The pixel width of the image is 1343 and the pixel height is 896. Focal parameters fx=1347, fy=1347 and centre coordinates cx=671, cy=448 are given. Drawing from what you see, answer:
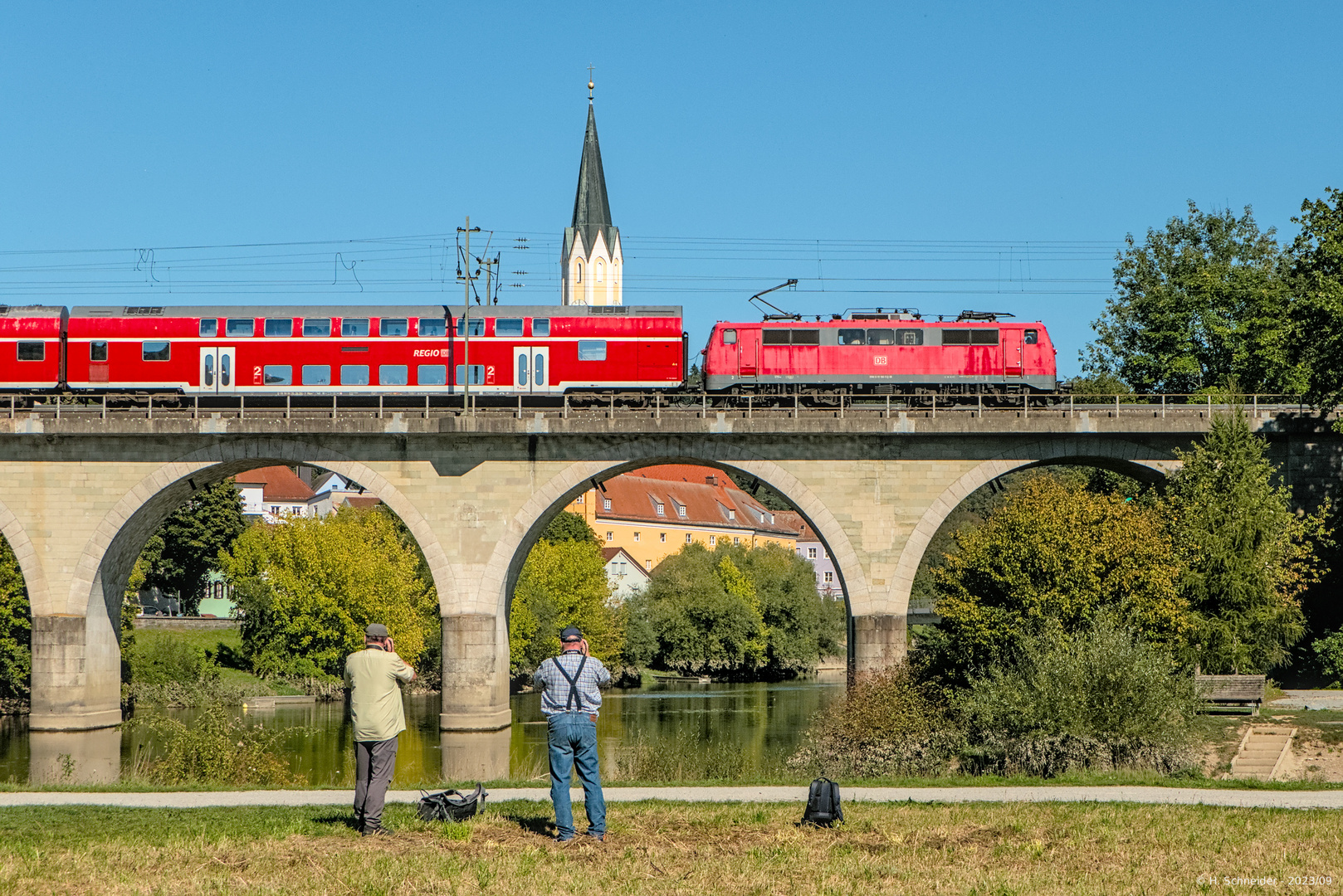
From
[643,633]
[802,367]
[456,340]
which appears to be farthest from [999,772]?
[643,633]

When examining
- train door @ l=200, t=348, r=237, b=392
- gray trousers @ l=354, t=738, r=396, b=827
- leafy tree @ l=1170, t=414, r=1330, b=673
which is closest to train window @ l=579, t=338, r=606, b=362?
train door @ l=200, t=348, r=237, b=392

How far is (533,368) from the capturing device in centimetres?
4097

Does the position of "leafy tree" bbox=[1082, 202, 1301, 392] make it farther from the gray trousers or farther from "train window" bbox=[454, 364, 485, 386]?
the gray trousers

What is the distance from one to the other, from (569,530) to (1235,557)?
147ft

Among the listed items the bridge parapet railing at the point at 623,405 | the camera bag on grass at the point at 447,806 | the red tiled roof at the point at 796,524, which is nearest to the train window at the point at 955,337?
the bridge parapet railing at the point at 623,405

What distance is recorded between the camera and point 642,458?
122ft

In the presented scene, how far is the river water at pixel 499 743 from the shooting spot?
28.3 m

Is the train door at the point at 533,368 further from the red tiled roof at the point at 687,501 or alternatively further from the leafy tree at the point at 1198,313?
the red tiled roof at the point at 687,501

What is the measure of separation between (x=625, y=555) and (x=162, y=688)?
40.8 m

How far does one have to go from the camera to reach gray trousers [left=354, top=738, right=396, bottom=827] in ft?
41.0

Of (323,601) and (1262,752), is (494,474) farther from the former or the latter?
(1262,752)

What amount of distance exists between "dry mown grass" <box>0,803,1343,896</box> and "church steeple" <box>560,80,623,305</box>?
280ft

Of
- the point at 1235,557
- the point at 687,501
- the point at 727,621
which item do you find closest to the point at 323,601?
the point at 727,621

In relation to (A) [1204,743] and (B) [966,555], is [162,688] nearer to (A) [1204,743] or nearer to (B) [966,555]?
(B) [966,555]
